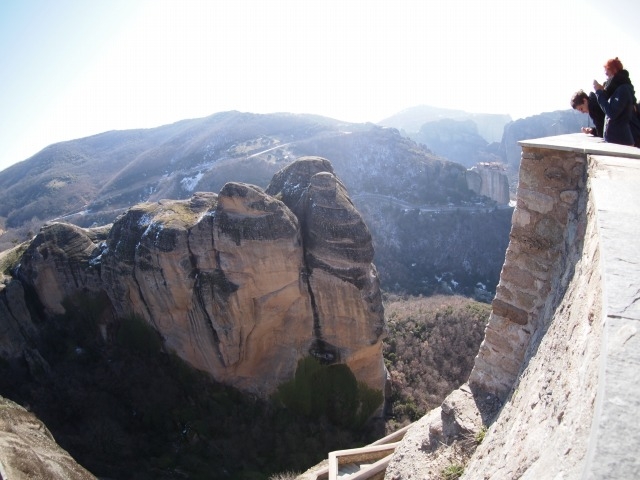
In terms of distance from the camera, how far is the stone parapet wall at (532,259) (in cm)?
465

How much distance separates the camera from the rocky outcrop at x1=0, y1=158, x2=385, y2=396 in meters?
18.2

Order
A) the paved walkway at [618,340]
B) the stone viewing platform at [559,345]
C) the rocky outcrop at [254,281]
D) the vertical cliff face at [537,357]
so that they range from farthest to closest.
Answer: the rocky outcrop at [254,281], the vertical cliff face at [537,357], the stone viewing platform at [559,345], the paved walkway at [618,340]

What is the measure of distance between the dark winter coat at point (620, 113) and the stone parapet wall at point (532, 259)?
4.40 feet

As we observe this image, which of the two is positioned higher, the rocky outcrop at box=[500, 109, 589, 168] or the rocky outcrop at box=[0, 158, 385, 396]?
the rocky outcrop at box=[500, 109, 589, 168]

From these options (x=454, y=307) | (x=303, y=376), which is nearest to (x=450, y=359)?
(x=454, y=307)

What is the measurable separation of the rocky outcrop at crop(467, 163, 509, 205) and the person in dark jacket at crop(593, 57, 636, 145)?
65017 mm

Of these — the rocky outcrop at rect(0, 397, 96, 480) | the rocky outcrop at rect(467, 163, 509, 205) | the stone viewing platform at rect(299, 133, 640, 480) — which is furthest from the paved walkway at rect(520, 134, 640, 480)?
the rocky outcrop at rect(467, 163, 509, 205)

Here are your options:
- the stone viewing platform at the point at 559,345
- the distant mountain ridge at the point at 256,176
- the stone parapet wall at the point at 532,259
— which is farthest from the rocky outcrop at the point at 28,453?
the distant mountain ridge at the point at 256,176

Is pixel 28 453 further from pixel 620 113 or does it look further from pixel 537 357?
pixel 620 113

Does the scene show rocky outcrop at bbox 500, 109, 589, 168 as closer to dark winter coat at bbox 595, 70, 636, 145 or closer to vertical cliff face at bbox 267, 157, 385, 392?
vertical cliff face at bbox 267, 157, 385, 392

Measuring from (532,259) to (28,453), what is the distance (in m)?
12.0

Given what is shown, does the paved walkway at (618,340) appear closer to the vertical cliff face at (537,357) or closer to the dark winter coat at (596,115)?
the vertical cliff face at (537,357)

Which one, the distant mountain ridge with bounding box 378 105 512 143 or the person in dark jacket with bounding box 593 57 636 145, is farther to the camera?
the distant mountain ridge with bounding box 378 105 512 143

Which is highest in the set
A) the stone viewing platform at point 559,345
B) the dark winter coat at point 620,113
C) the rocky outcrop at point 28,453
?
the dark winter coat at point 620,113
